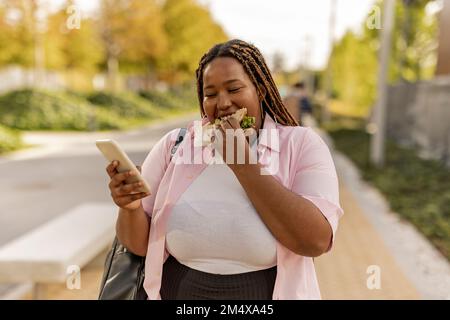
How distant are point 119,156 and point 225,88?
0.42m

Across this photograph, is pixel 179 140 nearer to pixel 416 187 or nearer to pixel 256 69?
pixel 256 69

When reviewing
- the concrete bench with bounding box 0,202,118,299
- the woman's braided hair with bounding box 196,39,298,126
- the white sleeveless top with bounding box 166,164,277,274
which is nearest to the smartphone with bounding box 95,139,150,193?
the white sleeveless top with bounding box 166,164,277,274

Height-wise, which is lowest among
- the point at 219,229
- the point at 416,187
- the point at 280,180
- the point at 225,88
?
the point at 416,187

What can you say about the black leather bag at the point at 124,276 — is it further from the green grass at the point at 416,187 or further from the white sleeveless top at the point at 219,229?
the green grass at the point at 416,187

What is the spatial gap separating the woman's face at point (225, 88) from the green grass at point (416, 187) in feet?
17.1

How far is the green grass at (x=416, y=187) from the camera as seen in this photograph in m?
7.78

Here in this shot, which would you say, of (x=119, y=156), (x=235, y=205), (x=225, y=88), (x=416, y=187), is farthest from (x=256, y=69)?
(x=416, y=187)

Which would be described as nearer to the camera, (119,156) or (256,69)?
(119,156)

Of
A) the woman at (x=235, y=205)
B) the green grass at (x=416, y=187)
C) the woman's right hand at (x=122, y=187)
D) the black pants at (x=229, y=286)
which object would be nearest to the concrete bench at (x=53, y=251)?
the woman at (x=235, y=205)

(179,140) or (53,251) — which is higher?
(179,140)

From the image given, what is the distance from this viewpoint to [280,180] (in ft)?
6.18

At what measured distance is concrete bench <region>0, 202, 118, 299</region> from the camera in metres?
4.53

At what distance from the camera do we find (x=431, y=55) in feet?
91.1

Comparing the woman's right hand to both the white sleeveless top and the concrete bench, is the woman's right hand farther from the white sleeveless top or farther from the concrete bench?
the concrete bench
